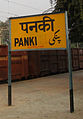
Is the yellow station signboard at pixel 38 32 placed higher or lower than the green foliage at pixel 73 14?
lower

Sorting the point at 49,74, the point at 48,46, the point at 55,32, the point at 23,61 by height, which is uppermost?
the point at 55,32

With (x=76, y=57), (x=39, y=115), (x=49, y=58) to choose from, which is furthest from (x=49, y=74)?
(x=39, y=115)

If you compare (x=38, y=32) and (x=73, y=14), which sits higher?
(x=73, y=14)

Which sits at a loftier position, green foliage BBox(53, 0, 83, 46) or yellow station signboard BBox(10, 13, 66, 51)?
green foliage BBox(53, 0, 83, 46)

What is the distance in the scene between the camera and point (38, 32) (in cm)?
533

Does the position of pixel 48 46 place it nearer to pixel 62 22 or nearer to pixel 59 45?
pixel 59 45

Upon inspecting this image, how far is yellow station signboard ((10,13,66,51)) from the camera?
16.4 ft

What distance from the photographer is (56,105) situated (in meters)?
5.46

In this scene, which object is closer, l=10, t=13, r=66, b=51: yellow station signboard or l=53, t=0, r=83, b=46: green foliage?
l=10, t=13, r=66, b=51: yellow station signboard

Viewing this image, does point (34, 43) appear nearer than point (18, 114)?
No

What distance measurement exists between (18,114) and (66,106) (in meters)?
1.56

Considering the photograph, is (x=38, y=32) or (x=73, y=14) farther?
(x=73, y=14)

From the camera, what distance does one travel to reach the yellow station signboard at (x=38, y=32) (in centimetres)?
501

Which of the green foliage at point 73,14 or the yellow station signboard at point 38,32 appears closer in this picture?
the yellow station signboard at point 38,32
